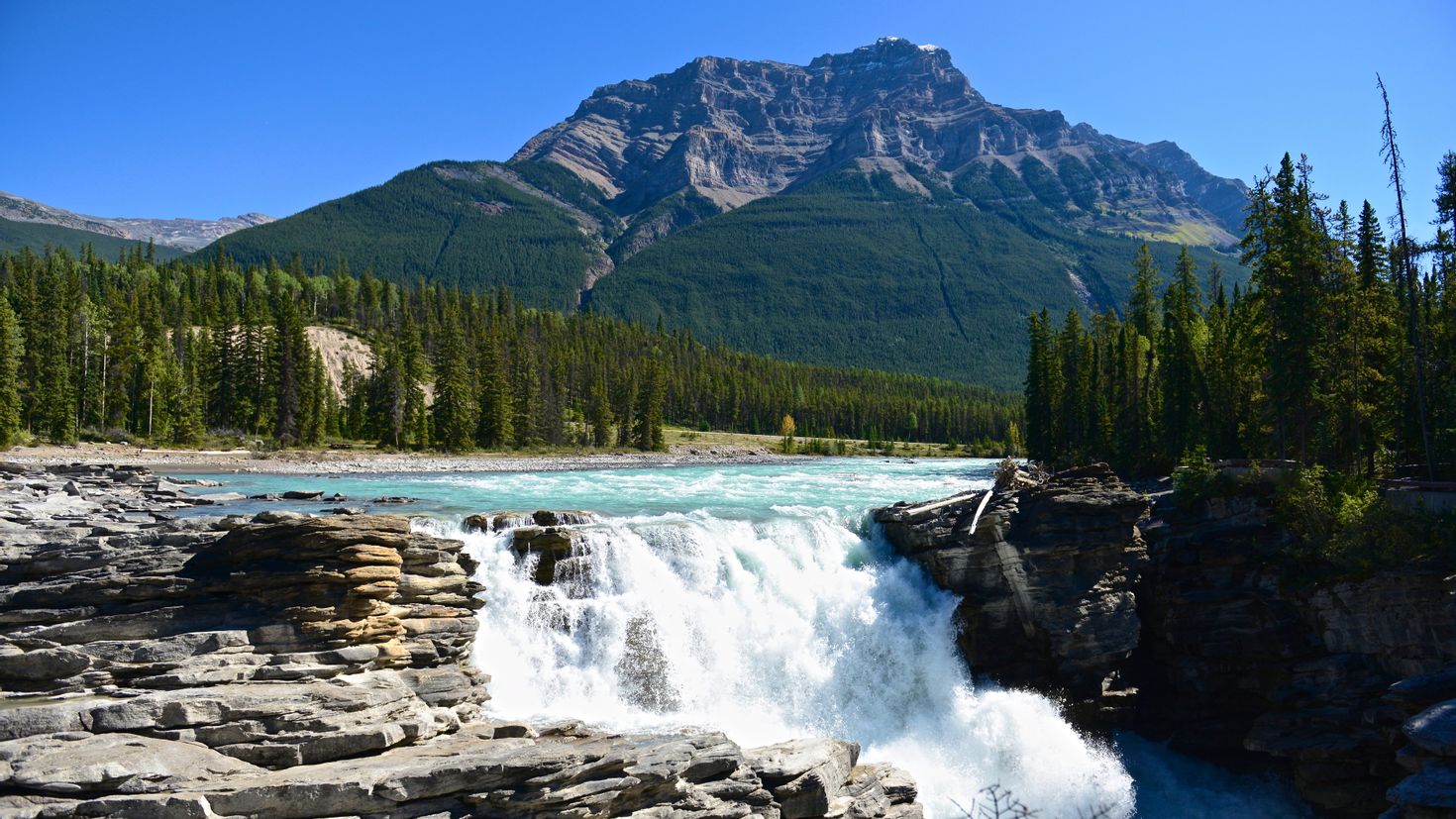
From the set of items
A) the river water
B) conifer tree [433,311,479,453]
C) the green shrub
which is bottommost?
the river water

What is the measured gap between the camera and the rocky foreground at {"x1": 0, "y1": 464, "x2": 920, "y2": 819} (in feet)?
42.5

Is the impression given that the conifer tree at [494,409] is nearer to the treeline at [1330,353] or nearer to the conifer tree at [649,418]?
the conifer tree at [649,418]

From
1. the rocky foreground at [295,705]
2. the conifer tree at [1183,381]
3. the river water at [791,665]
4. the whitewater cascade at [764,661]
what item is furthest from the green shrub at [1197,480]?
A: the rocky foreground at [295,705]

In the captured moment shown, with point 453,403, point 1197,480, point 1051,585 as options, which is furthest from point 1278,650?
point 453,403

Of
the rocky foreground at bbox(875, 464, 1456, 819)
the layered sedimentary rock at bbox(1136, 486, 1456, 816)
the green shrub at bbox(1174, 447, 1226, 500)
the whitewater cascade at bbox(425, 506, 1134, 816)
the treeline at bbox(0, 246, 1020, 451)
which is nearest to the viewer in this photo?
the layered sedimentary rock at bbox(1136, 486, 1456, 816)

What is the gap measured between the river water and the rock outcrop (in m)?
0.99

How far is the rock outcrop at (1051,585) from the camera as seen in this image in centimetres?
2616

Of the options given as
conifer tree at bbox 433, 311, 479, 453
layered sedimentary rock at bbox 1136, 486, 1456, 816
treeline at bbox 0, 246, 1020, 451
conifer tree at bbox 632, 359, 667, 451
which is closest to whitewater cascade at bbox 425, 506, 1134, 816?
layered sedimentary rock at bbox 1136, 486, 1456, 816

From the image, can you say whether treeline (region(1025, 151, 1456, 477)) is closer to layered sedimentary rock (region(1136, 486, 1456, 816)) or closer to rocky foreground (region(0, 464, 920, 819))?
layered sedimentary rock (region(1136, 486, 1456, 816))

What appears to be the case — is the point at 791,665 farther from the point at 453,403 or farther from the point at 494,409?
the point at 494,409

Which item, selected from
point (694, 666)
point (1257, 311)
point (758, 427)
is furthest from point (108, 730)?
point (758, 427)

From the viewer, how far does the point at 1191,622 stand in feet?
88.8

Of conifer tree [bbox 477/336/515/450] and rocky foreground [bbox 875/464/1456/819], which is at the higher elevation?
conifer tree [bbox 477/336/515/450]

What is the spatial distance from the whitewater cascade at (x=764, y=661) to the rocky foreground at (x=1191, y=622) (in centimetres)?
160
